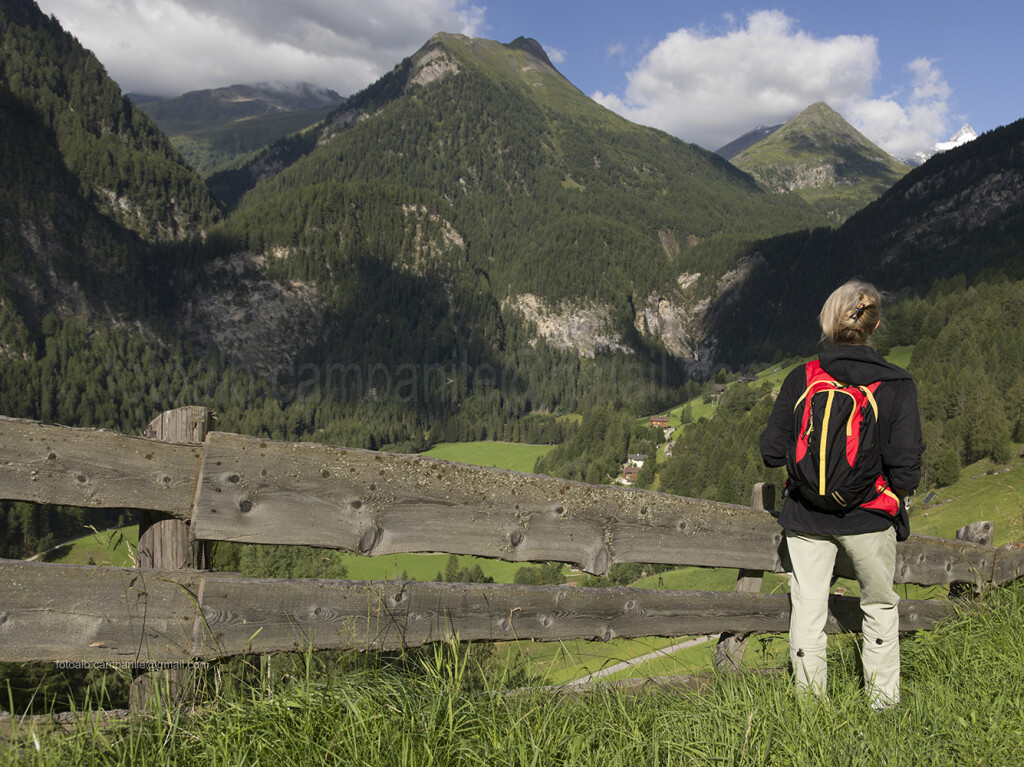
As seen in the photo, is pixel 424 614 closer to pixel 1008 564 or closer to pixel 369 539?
pixel 369 539

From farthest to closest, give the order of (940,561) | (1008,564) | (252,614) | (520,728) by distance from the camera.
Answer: (1008,564) → (940,561) → (252,614) → (520,728)

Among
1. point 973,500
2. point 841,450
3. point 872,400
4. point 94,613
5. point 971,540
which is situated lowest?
point 973,500

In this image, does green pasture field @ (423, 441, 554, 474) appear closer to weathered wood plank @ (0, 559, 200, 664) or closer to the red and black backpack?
the red and black backpack

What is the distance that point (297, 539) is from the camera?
358 centimetres

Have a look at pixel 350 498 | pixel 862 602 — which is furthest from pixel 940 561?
pixel 350 498

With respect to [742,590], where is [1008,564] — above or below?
below

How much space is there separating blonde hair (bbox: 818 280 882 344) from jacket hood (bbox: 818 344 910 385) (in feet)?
0.57

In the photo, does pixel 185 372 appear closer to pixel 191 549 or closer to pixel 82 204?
pixel 82 204

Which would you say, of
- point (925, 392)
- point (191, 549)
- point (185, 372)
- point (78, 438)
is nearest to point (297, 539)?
point (191, 549)

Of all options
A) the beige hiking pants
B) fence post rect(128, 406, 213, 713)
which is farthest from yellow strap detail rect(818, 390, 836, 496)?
fence post rect(128, 406, 213, 713)

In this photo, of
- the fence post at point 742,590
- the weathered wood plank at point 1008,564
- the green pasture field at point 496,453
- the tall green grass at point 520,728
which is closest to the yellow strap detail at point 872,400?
the fence post at point 742,590

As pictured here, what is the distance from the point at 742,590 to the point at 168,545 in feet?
14.1

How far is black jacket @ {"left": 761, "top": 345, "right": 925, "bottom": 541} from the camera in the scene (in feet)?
13.5

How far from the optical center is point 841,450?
161 inches
